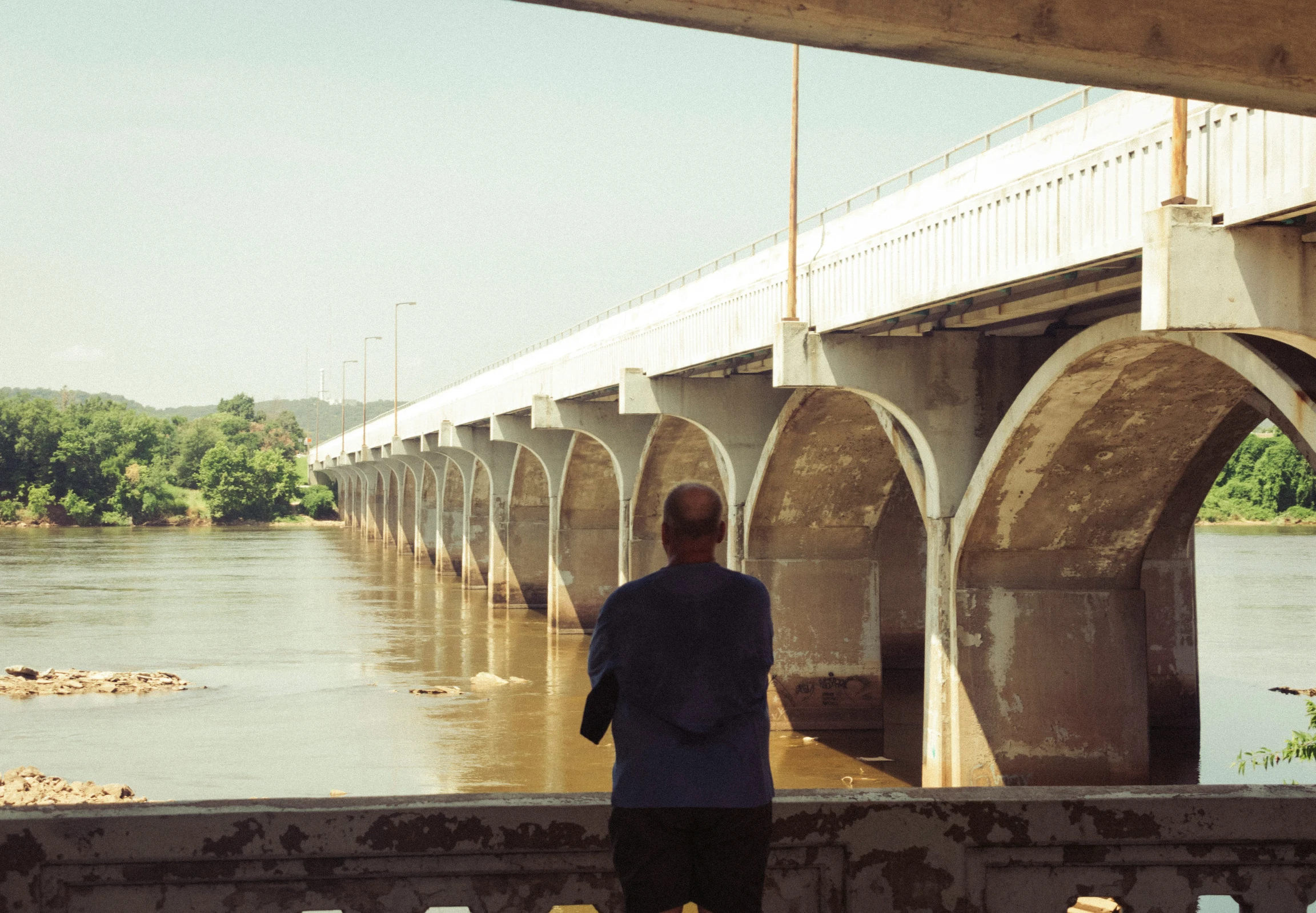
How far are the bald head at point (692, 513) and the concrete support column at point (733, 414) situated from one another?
59.1 ft

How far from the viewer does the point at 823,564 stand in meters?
21.2

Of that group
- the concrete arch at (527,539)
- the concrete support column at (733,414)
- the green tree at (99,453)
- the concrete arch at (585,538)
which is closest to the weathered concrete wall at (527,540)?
the concrete arch at (527,539)

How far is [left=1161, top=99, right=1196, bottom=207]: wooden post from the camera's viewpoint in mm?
9391

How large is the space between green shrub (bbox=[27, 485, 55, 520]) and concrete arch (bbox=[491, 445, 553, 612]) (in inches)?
2705

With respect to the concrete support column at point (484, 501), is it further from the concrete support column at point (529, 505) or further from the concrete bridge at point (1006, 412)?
the concrete bridge at point (1006, 412)

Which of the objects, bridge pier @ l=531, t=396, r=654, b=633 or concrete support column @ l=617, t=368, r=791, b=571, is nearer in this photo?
concrete support column @ l=617, t=368, r=791, b=571

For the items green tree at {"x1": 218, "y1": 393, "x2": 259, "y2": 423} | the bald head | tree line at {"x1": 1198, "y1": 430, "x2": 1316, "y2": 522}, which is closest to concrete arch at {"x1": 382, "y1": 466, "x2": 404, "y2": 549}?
tree line at {"x1": 1198, "y1": 430, "x2": 1316, "y2": 522}

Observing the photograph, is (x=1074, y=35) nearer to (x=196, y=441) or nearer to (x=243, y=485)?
(x=243, y=485)

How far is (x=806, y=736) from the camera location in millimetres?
20250

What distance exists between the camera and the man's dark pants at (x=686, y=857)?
340 cm

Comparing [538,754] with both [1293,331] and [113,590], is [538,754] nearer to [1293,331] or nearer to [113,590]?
[1293,331]

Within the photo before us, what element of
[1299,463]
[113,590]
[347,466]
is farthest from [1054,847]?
[347,466]

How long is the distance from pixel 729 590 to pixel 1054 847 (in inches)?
50.7

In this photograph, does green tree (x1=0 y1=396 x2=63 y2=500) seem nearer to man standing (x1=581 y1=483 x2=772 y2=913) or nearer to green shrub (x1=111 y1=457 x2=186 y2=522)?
green shrub (x1=111 y1=457 x2=186 y2=522)
